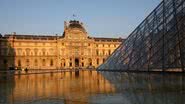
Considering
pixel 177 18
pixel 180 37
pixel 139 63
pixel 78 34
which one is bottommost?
pixel 139 63

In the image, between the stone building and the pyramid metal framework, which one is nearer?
the pyramid metal framework

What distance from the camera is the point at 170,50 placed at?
2370cm

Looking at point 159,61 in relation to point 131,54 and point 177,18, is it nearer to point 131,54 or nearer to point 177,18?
point 177,18

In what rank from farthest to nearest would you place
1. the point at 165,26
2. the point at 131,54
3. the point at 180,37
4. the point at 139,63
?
the point at 131,54 < the point at 139,63 < the point at 165,26 < the point at 180,37

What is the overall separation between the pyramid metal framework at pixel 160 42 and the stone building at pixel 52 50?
6649 cm

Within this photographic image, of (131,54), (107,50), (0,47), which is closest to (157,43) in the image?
(131,54)

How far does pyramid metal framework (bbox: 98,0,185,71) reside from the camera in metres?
23.3

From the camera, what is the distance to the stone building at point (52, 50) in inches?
3794

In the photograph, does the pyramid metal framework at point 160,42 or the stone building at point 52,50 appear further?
Answer: the stone building at point 52,50

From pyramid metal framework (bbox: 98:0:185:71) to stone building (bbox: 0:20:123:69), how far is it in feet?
218

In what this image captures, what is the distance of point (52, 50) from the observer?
101 m

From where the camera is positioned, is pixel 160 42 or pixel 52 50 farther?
pixel 52 50

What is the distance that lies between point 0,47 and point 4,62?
439cm

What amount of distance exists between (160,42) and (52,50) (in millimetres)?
76927
